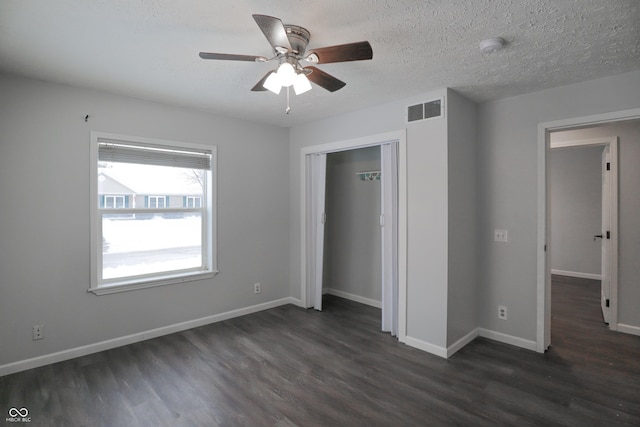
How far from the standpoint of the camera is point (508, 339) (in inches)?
132

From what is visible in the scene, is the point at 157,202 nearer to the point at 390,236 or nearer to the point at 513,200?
the point at 390,236

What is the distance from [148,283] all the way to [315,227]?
2.09 metres

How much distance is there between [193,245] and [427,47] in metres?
3.19

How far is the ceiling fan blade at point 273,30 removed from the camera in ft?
5.08

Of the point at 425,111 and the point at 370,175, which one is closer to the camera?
the point at 425,111

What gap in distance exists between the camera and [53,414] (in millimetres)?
2240

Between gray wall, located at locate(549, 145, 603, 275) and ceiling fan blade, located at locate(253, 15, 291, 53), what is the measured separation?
599 centimetres

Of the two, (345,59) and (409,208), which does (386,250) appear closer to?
(409,208)

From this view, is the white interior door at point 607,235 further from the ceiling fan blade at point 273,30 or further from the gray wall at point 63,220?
the gray wall at point 63,220

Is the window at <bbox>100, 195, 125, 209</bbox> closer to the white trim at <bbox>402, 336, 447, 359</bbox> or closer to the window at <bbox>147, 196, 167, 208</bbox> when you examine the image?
the window at <bbox>147, 196, 167, 208</bbox>

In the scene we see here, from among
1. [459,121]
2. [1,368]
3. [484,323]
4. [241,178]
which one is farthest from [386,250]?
[1,368]

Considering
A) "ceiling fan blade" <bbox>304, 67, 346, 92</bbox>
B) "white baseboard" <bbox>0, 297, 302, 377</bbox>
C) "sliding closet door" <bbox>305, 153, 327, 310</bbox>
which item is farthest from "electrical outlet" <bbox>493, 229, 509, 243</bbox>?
"white baseboard" <bbox>0, 297, 302, 377</bbox>

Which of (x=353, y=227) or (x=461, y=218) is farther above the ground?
(x=461, y=218)

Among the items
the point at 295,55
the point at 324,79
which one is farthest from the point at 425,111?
the point at 295,55
